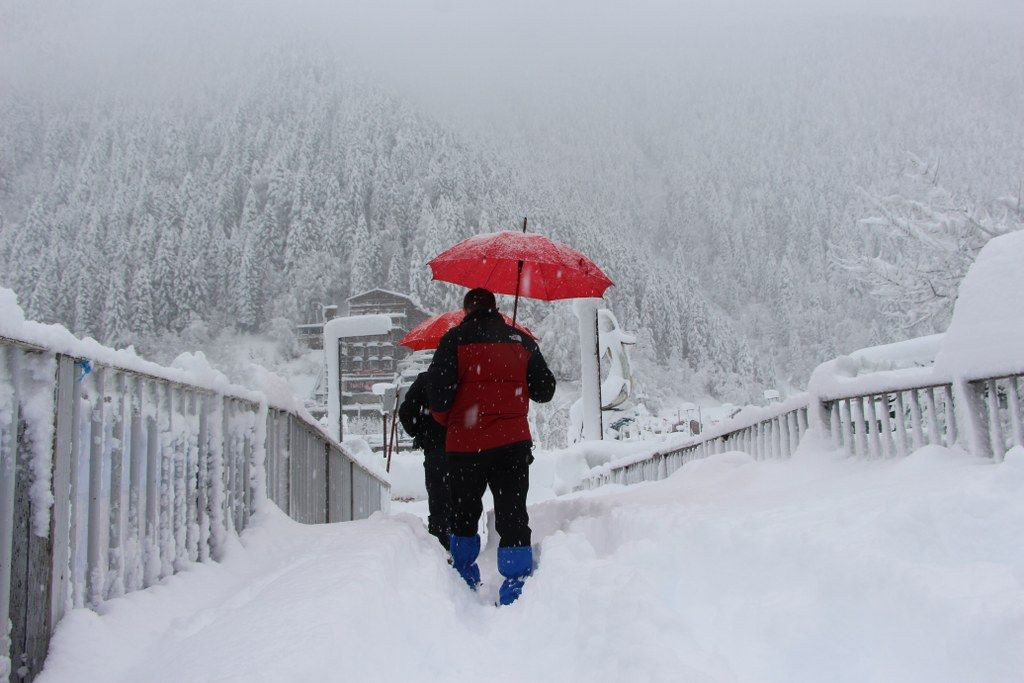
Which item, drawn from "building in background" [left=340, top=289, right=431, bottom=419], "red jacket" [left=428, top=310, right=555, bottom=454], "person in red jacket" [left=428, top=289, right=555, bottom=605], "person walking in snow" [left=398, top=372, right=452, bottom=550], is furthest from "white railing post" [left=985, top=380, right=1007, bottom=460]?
"building in background" [left=340, top=289, right=431, bottom=419]

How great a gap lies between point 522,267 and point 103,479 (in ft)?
14.7

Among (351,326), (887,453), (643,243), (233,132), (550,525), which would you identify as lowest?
(550,525)

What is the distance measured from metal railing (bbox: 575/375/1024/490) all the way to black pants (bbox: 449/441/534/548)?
7.38 ft

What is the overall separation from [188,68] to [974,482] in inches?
6346

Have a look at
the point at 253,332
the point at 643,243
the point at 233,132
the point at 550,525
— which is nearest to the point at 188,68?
the point at 233,132

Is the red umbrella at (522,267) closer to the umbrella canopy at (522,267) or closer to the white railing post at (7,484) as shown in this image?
the umbrella canopy at (522,267)

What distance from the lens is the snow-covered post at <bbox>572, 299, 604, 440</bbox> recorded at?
15.7 m

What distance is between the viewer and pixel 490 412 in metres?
3.98

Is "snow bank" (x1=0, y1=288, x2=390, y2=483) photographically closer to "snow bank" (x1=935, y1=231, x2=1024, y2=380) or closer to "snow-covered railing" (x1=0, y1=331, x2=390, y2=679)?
"snow-covered railing" (x1=0, y1=331, x2=390, y2=679)

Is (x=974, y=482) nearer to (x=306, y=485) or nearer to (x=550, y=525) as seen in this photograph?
(x=550, y=525)

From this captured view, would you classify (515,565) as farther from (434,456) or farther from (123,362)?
(123,362)

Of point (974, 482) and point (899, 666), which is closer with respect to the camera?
point (899, 666)

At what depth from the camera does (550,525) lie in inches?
235

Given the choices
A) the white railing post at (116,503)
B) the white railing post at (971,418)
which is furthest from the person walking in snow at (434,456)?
the white railing post at (971,418)
